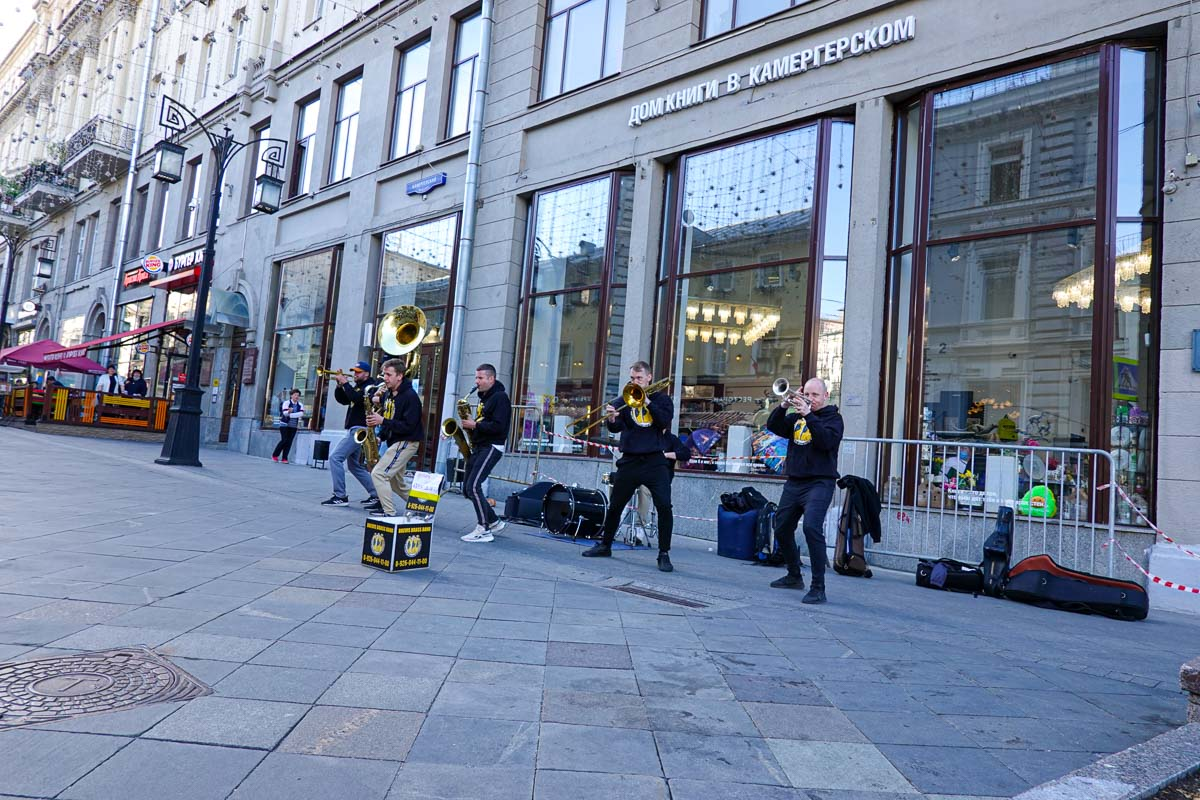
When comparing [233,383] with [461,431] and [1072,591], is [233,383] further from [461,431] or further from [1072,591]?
[1072,591]

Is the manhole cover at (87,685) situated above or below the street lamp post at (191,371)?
below

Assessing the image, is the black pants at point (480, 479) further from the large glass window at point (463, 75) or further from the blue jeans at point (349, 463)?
the large glass window at point (463, 75)

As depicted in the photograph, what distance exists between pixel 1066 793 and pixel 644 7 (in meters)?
13.4

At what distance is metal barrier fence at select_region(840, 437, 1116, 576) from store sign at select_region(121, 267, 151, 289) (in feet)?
85.2

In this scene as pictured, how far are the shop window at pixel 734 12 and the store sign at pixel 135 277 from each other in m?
21.9

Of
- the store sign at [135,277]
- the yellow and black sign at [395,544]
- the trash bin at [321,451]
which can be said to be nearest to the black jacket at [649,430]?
the yellow and black sign at [395,544]

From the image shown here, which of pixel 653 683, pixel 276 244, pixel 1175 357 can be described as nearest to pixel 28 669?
pixel 653 683

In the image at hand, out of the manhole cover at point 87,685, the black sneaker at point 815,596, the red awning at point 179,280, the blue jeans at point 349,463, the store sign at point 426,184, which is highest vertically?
the store sign at point 426,184

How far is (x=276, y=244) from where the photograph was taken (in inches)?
866

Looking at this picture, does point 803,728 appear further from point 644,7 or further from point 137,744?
point 644,7


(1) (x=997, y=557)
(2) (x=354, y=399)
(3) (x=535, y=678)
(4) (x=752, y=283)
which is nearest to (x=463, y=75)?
(4) (x=752, y=283)

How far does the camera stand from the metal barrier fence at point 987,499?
8.04 m

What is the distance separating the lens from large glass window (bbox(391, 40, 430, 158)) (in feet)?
59.9

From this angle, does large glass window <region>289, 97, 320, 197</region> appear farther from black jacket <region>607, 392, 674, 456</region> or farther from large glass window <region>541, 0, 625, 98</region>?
black jacket <region>607, 392, 674, 456</region>
